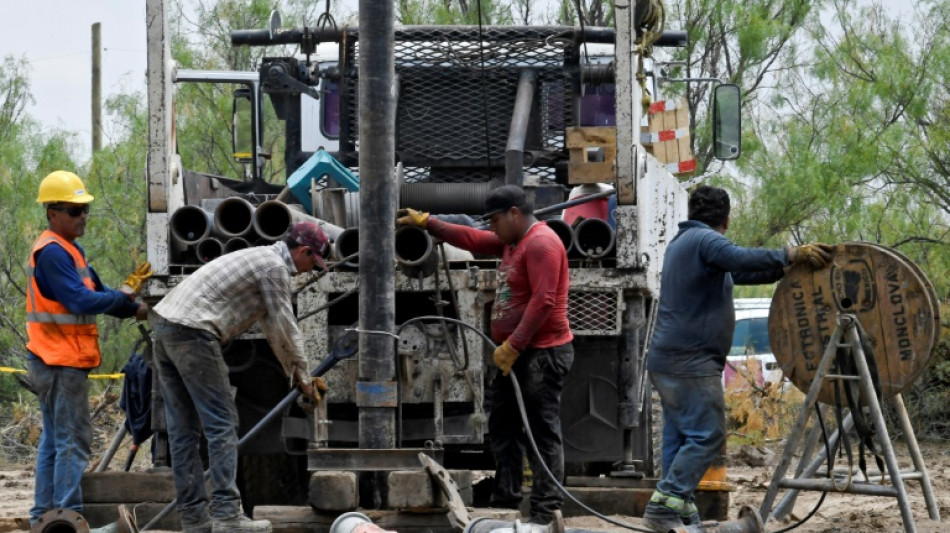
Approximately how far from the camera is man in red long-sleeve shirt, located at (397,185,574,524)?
24.6ft

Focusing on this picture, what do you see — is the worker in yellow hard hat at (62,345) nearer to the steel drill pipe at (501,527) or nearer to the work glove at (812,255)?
the steel drill pipe at (501,527)

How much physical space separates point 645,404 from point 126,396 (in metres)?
2.86

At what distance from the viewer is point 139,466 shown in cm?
1255

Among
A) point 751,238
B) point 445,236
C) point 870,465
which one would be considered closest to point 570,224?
point 445,236

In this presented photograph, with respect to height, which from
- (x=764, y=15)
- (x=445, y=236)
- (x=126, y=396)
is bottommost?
(x=126, y=396)

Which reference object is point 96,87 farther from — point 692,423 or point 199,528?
point 692,423

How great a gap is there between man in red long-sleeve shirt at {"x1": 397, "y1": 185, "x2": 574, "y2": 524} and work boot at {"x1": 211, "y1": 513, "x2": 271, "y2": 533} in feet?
4.29

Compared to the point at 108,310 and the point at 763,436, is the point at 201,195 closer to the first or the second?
the point at 108,310

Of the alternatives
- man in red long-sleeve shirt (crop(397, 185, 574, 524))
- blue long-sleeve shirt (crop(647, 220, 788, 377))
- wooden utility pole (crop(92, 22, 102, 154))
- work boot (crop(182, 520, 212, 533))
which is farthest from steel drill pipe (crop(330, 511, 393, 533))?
wooden utility pole (crop(92, 22, 102, 154))

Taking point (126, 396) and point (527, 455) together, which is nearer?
point (527, 455)

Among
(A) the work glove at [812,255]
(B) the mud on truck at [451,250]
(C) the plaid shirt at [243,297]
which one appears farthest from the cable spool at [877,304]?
(C) the plaid shirt at [243,297]

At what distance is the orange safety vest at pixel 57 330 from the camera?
7.86 metres

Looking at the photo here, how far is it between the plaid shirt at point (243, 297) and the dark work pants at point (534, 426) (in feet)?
3.55

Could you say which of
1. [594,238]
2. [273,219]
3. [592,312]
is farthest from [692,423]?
[273,219]
